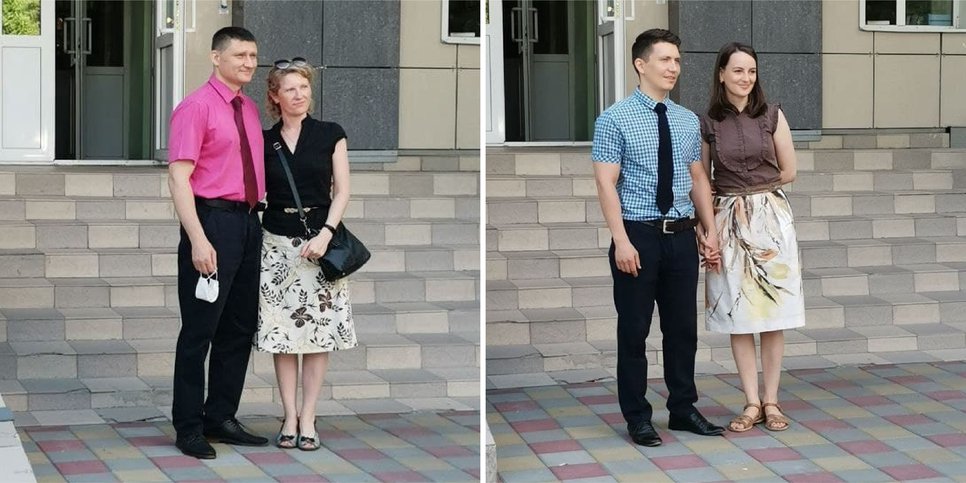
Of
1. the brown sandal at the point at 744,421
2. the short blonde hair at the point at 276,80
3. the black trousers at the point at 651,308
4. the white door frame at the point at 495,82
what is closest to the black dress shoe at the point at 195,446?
the short blonde hair at the point at 276,80

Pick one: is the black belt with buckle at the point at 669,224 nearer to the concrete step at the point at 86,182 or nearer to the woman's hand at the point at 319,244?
the woman's hand at the point at 319,244

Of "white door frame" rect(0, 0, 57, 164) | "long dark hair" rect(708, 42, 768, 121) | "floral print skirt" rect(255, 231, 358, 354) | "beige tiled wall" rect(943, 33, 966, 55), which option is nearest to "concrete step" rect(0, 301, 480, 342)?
"floral print skirt" rect(255, 231, 358, 354)

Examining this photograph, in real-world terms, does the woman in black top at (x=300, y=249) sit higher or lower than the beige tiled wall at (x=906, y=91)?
lower

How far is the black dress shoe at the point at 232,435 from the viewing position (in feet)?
14.4

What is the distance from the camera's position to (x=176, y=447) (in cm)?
430

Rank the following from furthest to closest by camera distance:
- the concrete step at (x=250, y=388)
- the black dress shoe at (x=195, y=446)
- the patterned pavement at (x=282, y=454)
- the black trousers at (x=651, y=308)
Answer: the black trousers at (x=651, y=308)
the concrete step at (x=250, y=388)
the black dress shoe at (x=195, y=446)
the patterned pavement at (x=282, y=454)

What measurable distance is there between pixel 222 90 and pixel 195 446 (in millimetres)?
1054

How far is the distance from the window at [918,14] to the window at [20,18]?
5.03 m

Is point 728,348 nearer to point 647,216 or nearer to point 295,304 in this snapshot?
point 647,216

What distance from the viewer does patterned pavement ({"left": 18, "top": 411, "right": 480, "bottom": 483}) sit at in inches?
163

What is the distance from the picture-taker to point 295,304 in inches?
177

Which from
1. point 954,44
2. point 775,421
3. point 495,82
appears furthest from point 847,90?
point 775,421

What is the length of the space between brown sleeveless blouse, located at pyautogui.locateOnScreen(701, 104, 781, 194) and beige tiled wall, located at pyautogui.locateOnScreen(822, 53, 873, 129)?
3.75m

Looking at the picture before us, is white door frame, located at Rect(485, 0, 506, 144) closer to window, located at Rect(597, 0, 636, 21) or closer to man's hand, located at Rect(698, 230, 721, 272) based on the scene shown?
window, located at Rect(597, 0, 636, 21)
